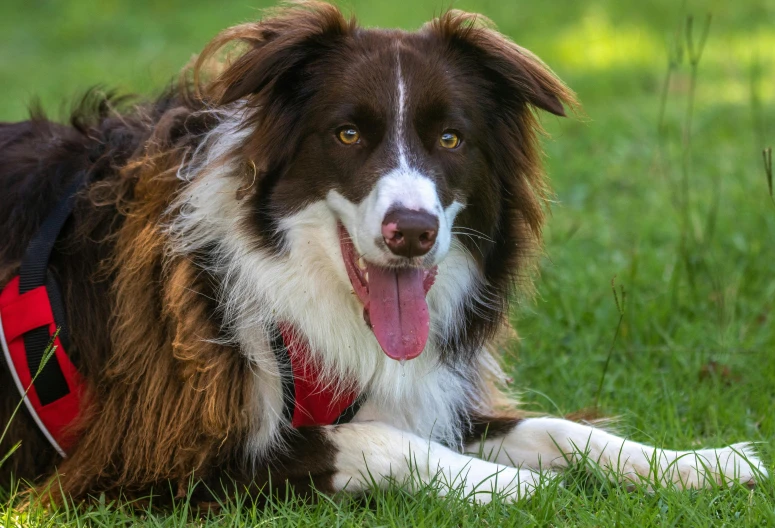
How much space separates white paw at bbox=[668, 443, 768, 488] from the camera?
330cm

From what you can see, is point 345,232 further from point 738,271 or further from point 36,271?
point 738,271

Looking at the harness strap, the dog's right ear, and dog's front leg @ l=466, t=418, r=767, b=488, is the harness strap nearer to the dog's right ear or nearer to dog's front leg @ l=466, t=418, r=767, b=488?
the dog's right ear

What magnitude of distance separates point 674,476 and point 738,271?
7.16 feet

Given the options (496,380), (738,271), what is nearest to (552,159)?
(738,271)

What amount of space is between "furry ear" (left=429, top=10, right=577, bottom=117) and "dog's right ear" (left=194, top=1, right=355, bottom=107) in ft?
1.17

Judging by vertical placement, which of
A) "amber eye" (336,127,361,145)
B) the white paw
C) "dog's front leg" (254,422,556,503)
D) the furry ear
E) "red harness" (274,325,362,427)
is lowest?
the white paw

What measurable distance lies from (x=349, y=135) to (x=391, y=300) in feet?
1.82

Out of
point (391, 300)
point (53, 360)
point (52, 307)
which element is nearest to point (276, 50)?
point (391, 300)

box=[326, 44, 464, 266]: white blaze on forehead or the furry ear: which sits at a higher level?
the furry ear

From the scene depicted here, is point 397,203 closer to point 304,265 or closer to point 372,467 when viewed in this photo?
point 304,265

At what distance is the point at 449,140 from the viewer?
321 centimetres

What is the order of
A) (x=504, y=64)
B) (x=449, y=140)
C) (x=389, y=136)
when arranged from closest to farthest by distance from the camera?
(x=389, y=136), (x=449, y=140), (x=504, y=64)

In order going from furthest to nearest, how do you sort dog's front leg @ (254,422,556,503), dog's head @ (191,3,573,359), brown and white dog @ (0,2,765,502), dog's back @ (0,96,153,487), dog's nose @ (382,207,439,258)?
dog's back @ (0,96,153,487)
dog's front leg @ (254,422,556,503)
brown and white dog @ (0,2,765,502)
dog's head @ (191,3,573,359)
dog's nose @ (382,207,439,258)

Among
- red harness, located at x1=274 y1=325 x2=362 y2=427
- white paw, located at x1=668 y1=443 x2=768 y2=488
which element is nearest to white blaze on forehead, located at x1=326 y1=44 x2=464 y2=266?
red harness, located at x1=274 y1=325 x2=362 y2=427
